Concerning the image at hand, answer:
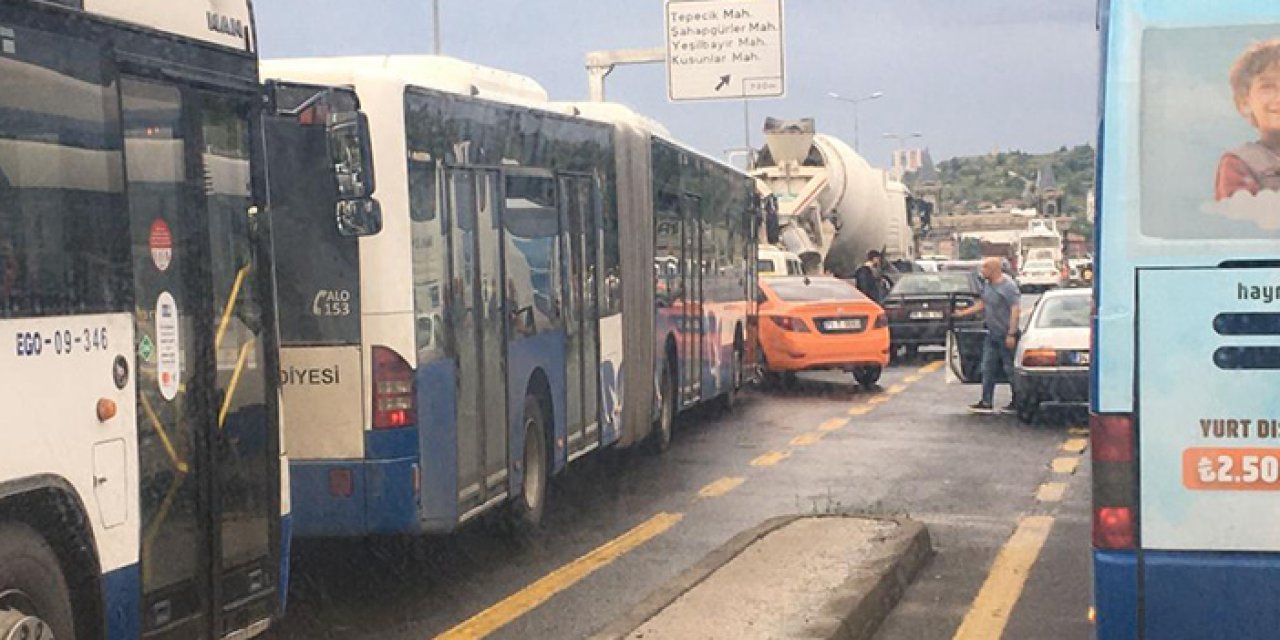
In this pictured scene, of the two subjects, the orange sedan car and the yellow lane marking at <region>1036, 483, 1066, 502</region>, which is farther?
the orange sedan car

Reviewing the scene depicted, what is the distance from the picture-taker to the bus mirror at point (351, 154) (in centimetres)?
909

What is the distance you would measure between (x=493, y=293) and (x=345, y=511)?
2.12 metres

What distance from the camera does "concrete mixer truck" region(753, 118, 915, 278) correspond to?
37438mm

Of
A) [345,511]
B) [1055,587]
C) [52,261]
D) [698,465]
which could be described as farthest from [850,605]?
[698,465]

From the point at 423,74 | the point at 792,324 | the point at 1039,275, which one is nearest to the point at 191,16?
the point at 423,74

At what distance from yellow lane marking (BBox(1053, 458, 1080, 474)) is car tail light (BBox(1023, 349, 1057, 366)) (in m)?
2.93

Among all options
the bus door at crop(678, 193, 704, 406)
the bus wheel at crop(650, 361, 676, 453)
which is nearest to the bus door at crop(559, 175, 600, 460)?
the bus wheel at crop(650, 361, 676, 453)

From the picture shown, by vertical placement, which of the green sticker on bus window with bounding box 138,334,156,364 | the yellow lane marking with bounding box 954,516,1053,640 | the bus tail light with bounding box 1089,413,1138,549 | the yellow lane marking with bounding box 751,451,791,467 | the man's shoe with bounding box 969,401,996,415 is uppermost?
the green sticker on bus window with bounding box 138,334,156,364

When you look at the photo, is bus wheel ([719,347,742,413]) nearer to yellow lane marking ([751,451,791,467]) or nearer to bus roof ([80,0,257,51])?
yellow lane marking ([751,451,791,467])

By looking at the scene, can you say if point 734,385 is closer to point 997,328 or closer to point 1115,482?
point 997,328

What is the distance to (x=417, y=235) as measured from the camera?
10.3 m

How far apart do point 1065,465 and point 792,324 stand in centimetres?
876

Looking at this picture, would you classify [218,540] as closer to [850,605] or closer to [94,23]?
[94,23]

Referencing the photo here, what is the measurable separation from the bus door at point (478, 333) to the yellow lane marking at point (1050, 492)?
179 inches
